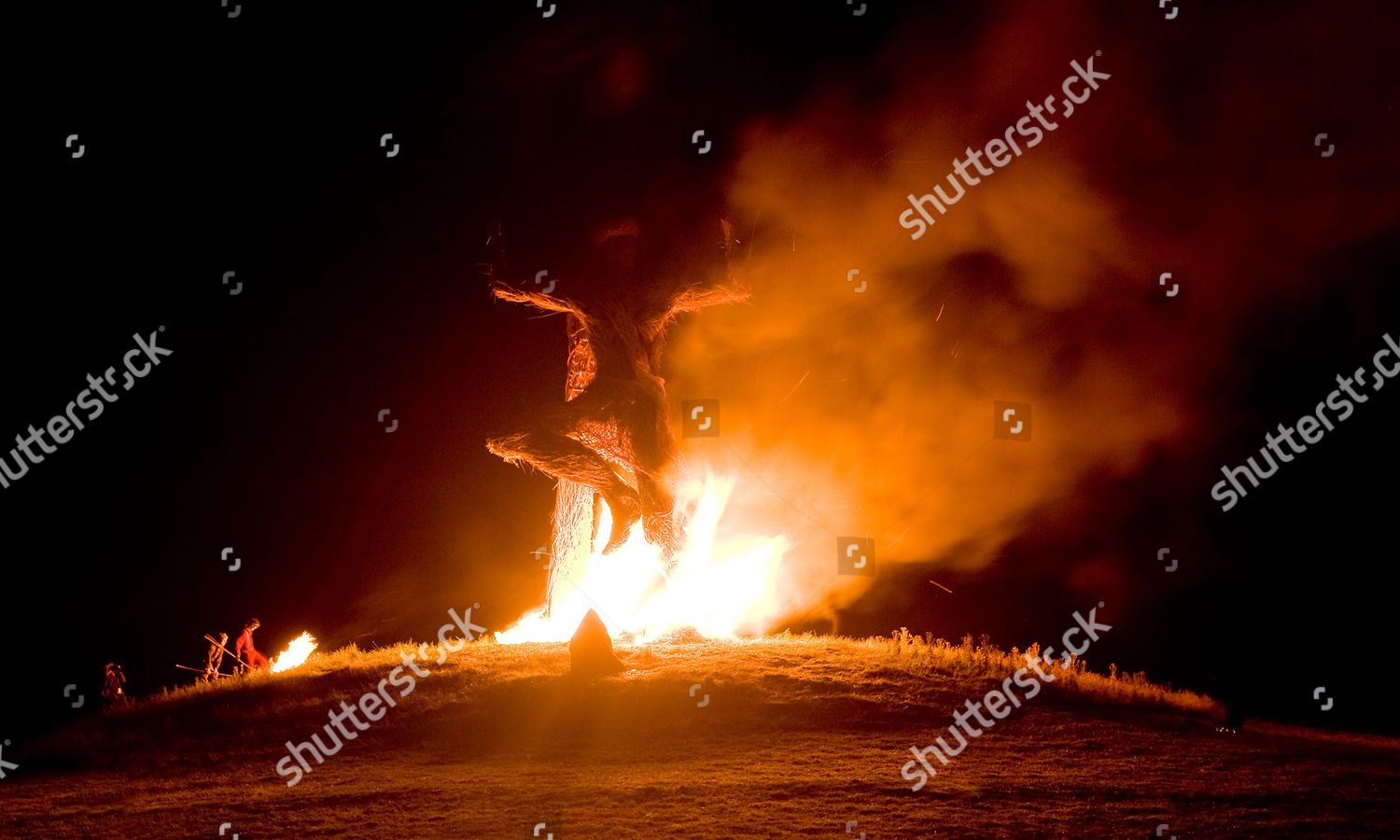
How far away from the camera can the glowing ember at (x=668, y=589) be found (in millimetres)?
19344

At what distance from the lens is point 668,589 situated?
19.4 meters

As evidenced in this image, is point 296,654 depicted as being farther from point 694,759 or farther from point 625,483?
point 694,759

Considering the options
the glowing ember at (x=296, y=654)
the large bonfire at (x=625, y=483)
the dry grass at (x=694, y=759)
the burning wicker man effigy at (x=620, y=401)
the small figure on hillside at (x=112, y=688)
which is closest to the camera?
the dry grass at (x=694, y=759)

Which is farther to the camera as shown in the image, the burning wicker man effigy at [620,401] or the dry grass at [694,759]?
the burning wicker man effigy at [620,401]

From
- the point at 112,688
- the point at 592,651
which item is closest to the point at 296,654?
the point at 112,688

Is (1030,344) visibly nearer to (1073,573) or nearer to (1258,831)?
(1073,573)

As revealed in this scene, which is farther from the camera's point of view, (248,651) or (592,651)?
(248,651)

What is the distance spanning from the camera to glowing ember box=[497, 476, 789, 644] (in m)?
19.3

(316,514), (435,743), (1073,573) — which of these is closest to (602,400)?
(435,743)

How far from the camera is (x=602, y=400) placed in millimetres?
18906

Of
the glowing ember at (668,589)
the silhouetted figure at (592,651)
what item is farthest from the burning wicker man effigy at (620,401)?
the silhouetted figure at (592,651)

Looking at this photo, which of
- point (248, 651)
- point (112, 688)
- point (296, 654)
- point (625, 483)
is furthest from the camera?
point (248, 651)

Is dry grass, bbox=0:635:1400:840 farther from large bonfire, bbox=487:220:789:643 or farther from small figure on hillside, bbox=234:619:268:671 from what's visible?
small figure on hillside, bbox=234:619:268:671

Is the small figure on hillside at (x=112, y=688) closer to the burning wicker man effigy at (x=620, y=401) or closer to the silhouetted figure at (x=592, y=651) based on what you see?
the burning wicker man effigy at (x=620, y=401)
